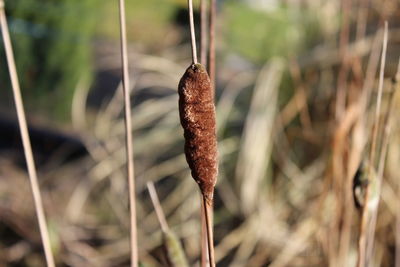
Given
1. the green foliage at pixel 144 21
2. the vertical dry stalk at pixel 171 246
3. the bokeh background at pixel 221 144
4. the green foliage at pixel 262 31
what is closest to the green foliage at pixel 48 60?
the bokeh background at pixel 221 144

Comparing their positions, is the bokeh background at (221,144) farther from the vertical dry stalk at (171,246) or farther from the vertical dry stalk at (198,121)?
the vertical dry stalk at (198,121)

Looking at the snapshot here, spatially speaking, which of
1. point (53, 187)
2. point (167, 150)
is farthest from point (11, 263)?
point (167, 150)

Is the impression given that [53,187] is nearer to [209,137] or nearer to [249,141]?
[249,141]

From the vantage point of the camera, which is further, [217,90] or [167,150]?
[217,90]

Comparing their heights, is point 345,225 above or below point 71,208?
above

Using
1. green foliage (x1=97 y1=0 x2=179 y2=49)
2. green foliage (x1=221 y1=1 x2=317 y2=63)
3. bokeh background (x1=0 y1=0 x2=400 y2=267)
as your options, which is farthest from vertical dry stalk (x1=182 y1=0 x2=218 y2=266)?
green foliage (x1=97 y1=0 x2=179 y2=49)

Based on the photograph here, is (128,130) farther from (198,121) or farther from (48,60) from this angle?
(48,60)
